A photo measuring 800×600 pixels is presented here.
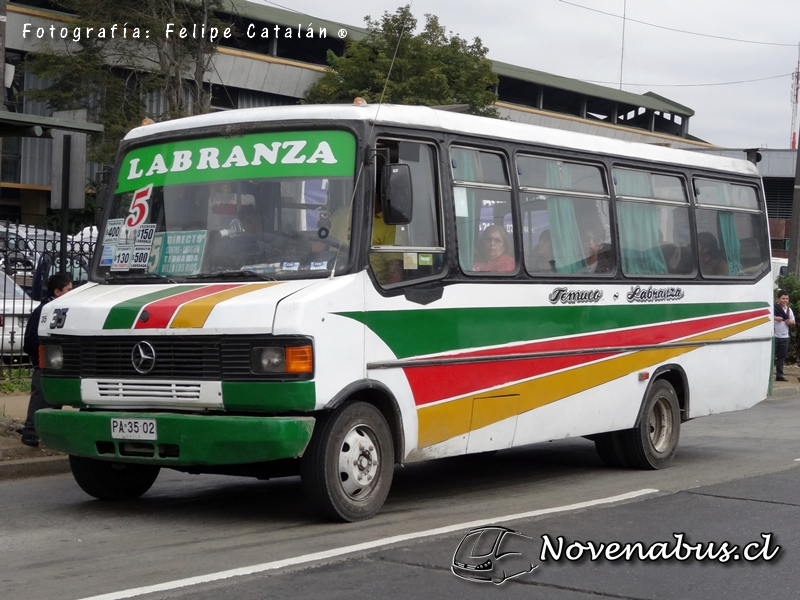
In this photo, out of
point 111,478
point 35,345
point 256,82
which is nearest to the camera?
point 111,478

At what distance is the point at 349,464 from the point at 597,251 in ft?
11.8

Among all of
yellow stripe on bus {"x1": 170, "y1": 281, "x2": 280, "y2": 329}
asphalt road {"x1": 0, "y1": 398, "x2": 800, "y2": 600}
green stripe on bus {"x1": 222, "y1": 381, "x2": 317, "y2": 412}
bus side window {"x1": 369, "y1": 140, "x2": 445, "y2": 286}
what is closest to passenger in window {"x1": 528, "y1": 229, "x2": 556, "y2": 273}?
bus side window {"x1": 369, "y1": 140, "x2": 445, "y2": 286}

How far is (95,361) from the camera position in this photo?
7.74m

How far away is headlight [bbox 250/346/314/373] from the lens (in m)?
7.09

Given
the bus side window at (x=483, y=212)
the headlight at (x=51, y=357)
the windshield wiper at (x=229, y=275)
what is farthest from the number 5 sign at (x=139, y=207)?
the bus side window at (x=483, y=212)

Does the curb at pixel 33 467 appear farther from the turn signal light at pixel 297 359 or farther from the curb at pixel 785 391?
the curb at pixel 785 391

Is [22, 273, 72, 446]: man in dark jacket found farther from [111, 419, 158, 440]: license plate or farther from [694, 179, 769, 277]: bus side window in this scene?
[694, 179, 769, 277]: bus side window

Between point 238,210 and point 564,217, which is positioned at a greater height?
point 564,217

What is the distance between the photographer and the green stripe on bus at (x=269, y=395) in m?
7.08

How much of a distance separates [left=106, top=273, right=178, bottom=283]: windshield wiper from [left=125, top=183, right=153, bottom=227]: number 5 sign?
14.8 inches

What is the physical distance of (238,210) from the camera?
7.84 meters

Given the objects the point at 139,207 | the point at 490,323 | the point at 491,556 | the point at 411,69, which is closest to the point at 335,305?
the point at 490,323

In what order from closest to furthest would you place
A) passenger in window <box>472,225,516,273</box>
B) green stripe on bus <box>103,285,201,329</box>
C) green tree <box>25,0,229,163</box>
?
green stripe on bus <box>103,285,201,329</box>, passenger in window <box>472,225,516,273</box>, green tree <box>25,0,229,163</box>

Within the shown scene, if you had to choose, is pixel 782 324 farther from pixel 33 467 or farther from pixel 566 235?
pixel 33 467
